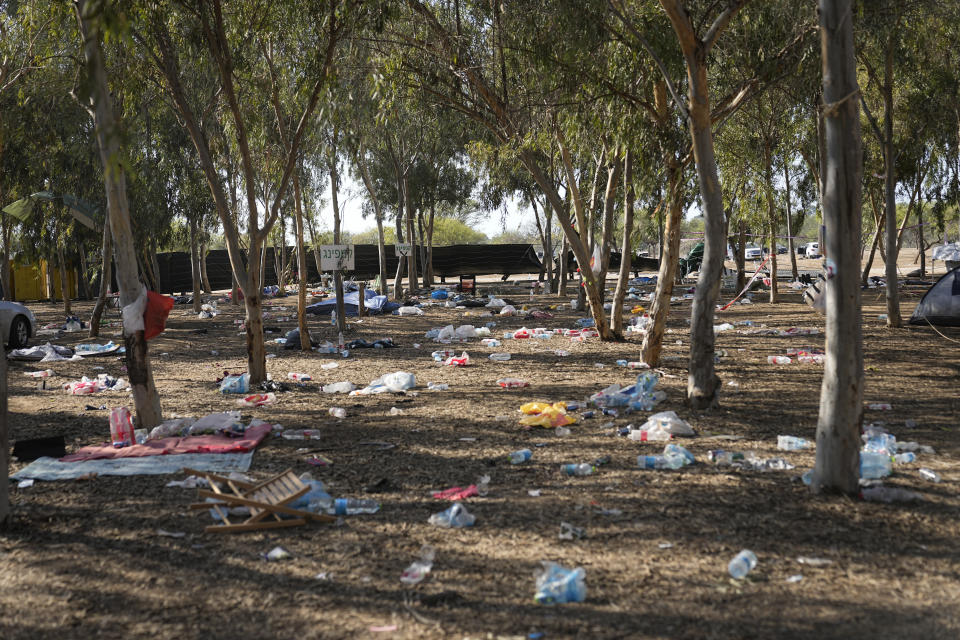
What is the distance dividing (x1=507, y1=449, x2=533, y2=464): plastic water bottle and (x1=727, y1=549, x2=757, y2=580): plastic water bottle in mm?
2155

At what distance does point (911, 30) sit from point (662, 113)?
4.59 metres

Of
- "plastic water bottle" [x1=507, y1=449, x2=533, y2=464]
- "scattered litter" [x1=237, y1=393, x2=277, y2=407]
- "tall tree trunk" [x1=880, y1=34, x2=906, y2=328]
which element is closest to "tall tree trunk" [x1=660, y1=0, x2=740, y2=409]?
"plastic water bottle" [x1=507, y1=449, x2=533, y2=464]

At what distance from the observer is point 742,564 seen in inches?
143

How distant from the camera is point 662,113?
30.5 ft

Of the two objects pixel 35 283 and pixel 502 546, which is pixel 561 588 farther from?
pixel 35 283

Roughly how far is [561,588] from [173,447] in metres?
3.86

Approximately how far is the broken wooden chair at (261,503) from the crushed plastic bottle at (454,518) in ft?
1.96

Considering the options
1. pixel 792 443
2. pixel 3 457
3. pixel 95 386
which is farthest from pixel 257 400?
pixel 792 443

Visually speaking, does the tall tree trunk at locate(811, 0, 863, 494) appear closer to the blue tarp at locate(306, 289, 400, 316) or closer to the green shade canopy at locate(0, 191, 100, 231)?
the green shade canopy at locate(0, 191, 100, 231)

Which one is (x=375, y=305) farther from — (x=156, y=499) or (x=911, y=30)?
(x=156, y=499)

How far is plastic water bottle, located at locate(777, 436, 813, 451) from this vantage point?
5812mm

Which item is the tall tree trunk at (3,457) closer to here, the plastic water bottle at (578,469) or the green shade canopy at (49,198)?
the plastic water bottle at (578,469)

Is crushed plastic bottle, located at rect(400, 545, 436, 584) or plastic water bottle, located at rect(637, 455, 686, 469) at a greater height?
plastic water bottle, located at rect(637, 455, 686, 469)

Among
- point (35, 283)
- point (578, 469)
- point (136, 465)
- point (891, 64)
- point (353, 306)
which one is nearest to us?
point (578, 469)
